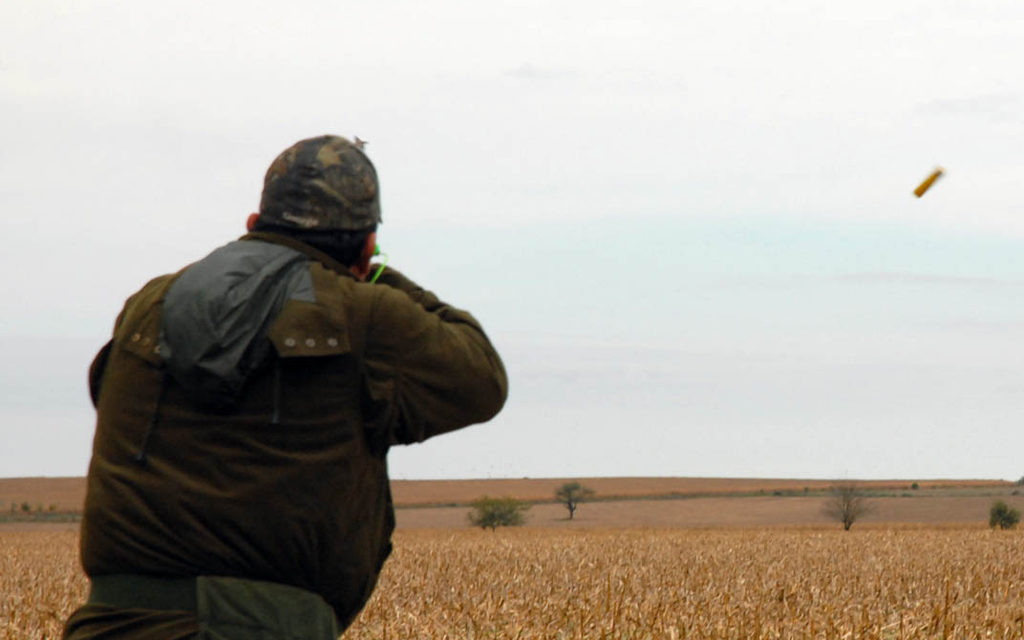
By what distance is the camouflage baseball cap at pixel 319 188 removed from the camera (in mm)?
3113

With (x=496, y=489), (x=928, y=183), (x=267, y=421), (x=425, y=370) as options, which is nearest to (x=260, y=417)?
(x=267, y=421)

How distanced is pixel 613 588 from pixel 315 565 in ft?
36.8

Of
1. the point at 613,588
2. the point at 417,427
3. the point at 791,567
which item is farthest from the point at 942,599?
the point at 417,427

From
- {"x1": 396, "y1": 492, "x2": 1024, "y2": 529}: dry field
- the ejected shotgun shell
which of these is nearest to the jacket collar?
the ejected shotgun shell

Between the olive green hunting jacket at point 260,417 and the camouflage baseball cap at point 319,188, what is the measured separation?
0.07 meters

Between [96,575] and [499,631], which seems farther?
[499,631]

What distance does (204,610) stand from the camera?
2.91m

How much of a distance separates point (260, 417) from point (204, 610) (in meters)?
A: 0.45

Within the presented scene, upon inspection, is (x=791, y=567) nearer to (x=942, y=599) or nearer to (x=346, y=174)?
(x=942, y=599)

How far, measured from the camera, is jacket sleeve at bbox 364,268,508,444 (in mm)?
3014

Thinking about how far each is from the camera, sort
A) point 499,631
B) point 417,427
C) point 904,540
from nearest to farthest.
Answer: point 417,427, point 499,631, point 904,540

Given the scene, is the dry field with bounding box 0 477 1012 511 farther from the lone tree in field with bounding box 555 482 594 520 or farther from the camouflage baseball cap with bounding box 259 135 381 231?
the camouflage baseball cap with bounding box 259 135 381 231

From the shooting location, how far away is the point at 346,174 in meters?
3.13

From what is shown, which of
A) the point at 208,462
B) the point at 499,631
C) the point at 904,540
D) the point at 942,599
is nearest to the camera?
the point at 208,462
